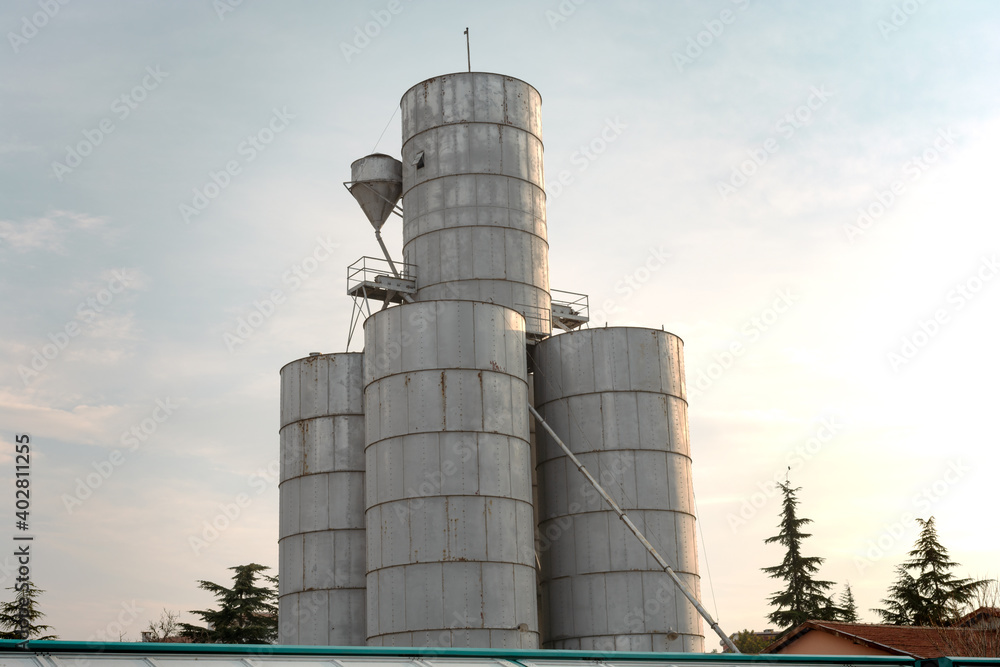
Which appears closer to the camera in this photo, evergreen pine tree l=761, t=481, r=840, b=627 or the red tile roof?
the red tile roof

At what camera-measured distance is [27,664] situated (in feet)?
36.6

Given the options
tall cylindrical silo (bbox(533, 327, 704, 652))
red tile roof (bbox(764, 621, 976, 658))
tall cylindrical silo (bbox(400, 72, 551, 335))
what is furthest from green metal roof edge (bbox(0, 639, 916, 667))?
red tile roof (bbox(764, 621, 976, 658))

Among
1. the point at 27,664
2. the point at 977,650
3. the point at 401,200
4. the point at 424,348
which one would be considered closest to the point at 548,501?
the point at 424,348

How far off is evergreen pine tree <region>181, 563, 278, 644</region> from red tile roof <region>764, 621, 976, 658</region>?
986 inches

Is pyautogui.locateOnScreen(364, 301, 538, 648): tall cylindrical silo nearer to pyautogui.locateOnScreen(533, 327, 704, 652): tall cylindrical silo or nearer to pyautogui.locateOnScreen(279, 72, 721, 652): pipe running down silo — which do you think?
pyautogui.locateOnScreen(279, 72, 721, 652): pipe running down silo

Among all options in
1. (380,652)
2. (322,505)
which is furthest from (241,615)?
(380,652)

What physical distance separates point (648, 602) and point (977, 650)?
11674 millimetres

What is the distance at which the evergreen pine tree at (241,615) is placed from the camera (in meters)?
49.9

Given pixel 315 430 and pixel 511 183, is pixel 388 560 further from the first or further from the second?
pixel 511 183

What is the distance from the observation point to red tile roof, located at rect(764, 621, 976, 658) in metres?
33.8

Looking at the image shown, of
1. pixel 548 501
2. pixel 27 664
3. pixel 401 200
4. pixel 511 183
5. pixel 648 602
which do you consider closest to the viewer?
pixel 27 664

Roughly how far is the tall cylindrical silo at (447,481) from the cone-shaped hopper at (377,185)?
815 centimetres

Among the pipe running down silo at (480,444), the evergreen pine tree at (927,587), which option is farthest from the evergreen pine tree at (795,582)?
the pipe running down silo at (480,444)

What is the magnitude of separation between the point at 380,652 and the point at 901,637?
2811 cm
